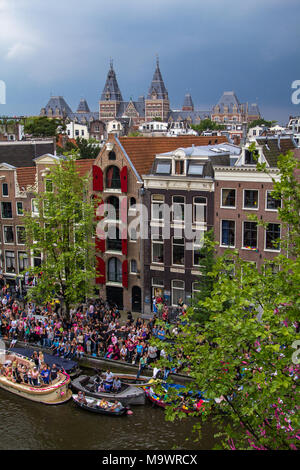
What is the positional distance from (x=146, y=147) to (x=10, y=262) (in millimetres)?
15983

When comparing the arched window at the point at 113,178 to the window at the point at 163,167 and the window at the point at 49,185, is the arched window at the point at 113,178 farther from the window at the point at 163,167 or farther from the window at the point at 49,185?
the window at the point at 49,185

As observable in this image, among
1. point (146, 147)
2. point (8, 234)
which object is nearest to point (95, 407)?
point (146, 147)

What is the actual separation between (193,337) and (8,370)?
58.5 feet

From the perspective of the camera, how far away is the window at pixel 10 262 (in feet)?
144

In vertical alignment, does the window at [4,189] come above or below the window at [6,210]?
above

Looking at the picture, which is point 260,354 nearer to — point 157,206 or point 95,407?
point 95,407

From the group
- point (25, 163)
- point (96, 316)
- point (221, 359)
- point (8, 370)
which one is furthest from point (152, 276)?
point (221, 359)

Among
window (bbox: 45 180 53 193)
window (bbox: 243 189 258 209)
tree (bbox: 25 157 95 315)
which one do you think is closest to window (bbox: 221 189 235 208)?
window (bbox: 243 189 258 209)

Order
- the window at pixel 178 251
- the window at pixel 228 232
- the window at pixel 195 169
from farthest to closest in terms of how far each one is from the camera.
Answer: the window at pixel 178 251 < the window at pixel 195 169 < the window at pixel 228 232

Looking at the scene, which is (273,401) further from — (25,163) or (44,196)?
(25,163)

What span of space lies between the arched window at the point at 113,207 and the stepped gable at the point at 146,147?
2775 millimetres

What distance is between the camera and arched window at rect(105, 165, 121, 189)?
121 ft

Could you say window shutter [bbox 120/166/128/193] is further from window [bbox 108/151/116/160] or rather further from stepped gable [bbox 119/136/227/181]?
window [bbox 108/151/116/160]

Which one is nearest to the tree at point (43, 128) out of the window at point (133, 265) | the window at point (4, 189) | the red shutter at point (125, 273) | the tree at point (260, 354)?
the window at point (4, 189)
